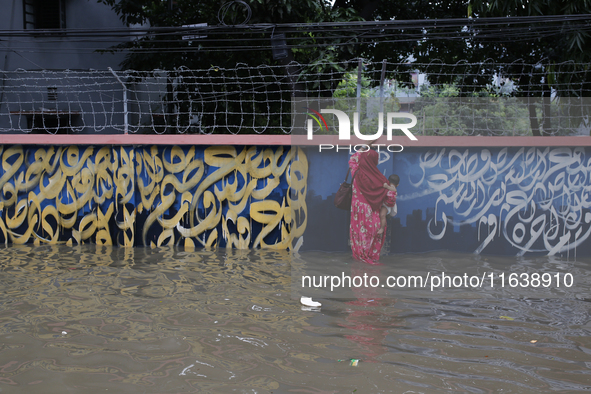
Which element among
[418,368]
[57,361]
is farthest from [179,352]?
[418,368]

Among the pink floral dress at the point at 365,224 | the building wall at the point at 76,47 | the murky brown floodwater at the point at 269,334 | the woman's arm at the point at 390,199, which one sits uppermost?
the building wall at the point at 76,47

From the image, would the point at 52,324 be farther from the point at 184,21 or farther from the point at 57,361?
the point at 184,21

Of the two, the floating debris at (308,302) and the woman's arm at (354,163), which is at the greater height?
the woman's arm at (354,163)

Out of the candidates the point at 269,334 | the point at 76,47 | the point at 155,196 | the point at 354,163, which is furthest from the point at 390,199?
the point at 76,47

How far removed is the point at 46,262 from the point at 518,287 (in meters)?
4.93

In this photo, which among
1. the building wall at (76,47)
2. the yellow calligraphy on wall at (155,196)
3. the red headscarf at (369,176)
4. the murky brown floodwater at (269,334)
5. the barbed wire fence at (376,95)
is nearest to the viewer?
the murky brown floodwater at (269,334)

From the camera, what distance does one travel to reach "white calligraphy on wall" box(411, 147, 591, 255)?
5.70 m

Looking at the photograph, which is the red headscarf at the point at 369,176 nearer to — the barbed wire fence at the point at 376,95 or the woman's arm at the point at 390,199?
the woman's arm at the point at 390,199

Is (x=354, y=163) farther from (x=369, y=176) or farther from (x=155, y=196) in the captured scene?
(x=155, y=196)

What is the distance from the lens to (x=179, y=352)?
3102 millimetres

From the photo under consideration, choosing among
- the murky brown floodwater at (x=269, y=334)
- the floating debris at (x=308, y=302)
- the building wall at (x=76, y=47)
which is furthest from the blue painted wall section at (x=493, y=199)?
the building wall at (x=76, y=47)

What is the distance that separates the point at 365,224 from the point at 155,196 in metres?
2.70

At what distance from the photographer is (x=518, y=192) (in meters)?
5.71

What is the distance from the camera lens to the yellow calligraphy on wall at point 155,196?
6152 mm
